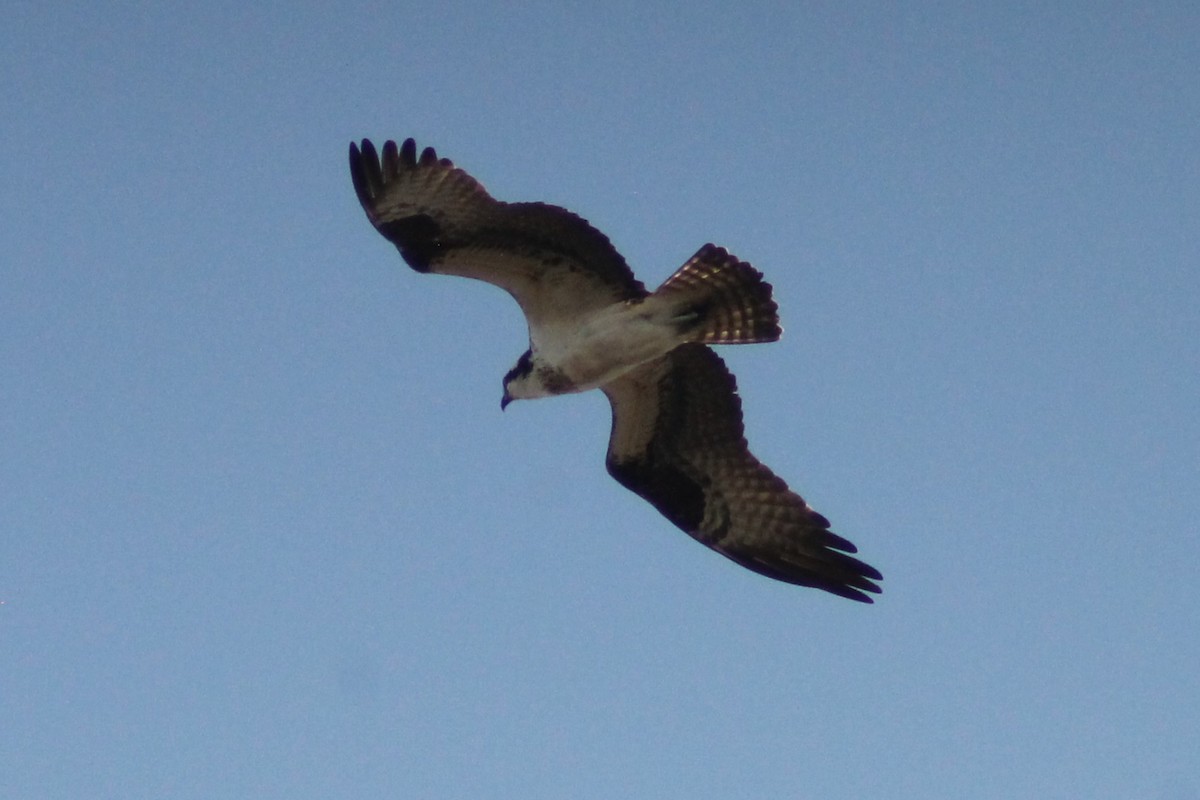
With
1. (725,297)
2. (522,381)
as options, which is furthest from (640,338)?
(522,381)

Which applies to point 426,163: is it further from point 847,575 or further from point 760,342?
point 847,575

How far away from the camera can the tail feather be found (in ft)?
30.4

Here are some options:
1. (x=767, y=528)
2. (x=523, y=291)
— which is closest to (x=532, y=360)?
(x=523, y=291)

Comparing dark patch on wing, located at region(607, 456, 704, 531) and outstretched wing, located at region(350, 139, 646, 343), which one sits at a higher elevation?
outstretched wing, located at region(350, 139, 646, 343)

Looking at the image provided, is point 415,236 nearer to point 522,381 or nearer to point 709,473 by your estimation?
point 522,381

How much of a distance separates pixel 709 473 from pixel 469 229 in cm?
223

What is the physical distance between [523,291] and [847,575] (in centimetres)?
248

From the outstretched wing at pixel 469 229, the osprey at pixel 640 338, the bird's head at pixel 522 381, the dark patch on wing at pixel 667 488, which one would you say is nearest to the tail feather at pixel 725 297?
the osprey at pixel 640 338

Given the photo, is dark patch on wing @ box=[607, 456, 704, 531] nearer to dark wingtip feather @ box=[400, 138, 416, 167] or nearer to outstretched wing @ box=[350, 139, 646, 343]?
outstretched wing @ box=[350, 139, 646, 343]

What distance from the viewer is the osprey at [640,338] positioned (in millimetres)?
9125

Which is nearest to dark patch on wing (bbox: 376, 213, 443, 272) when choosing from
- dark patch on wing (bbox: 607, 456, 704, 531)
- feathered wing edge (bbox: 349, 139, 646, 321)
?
feathered wing edge (bbox: 349, 139, 646, 321)

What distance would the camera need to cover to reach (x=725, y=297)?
9320 mm

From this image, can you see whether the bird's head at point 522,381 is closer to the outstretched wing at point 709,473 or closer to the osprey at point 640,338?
the osprey at point 640,338

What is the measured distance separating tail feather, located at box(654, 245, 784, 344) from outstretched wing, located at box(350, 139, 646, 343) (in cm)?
29
